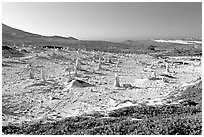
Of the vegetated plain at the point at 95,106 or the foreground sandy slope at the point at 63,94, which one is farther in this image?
the foreground sandy slope at the point at 63,94

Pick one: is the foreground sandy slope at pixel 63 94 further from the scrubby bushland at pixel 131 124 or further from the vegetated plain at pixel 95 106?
the scrubby bushland at pixel 131 124

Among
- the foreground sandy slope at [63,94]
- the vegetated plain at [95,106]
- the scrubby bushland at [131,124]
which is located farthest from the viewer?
the foreground sandy slope at [63,94]

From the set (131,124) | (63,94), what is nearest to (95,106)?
(63,94)

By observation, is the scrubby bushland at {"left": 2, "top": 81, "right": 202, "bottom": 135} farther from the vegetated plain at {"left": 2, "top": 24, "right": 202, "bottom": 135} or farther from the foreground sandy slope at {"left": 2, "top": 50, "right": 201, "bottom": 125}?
the foreground sandy slope at {"left": 2, "top": 50, "right": 201, "bottom": 125}

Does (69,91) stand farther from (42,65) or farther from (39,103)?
(42,65)

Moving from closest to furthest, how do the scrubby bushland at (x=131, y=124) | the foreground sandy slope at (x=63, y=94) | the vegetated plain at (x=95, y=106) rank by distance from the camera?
the scrubby bushland at (x=131, y=124)
the vegetated plain at (x=95, y=106)
the foreground sandy slope at (x=63, y=94)

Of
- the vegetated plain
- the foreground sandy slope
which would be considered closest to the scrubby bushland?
the vegetated plain

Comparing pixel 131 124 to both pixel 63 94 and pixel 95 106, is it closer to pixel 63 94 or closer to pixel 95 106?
pixel 95 106

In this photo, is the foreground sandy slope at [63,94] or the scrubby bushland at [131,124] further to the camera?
the foreground sandy slope at [63,94]

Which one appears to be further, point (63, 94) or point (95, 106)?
point (63, 94)

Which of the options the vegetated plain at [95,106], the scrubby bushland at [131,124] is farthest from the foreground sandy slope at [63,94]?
the scrubby bushland at [131,124]

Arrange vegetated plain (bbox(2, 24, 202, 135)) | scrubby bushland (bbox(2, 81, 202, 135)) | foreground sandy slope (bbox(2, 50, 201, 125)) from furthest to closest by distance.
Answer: foreground sandy slope (bbox(2, 50, 201, 125)) → vegetated plain (bbox(2, 24, 202, 135)) → scrubby bushland (bbox(2, 81, 202, 135))
